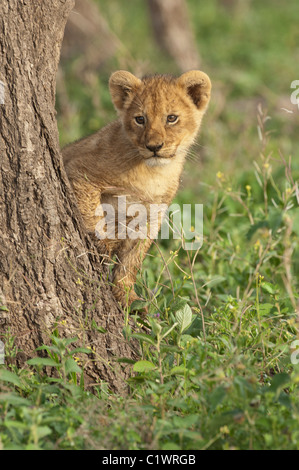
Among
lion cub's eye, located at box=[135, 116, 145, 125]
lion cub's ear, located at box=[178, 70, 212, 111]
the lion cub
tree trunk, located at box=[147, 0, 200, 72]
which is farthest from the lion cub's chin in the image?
tree trunk, located at box=[147, 0, 200, 72]

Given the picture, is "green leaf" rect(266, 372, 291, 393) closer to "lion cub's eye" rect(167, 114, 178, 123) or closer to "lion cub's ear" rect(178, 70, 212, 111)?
"lion cub's eye" rect(167, 114, 178, 123)

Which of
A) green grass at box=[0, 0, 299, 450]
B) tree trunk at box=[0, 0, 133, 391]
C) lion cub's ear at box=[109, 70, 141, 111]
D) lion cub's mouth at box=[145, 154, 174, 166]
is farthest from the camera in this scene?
lion cub's ear at box=[109, 70, 141, 111]

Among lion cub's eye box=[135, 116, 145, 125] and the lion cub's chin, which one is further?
lion cub's eye box=[135, 116, 145, 125]

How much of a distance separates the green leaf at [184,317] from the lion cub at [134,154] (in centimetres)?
74

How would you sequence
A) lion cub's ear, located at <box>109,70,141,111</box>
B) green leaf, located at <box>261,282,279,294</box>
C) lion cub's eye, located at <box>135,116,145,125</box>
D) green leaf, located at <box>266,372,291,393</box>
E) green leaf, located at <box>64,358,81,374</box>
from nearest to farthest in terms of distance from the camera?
green leaf, located at <box>266,372,291,393</box>, green leaf, located at <box>64,358,81,374</box>, green leaf, located at <box>261,282,279,294</box>, lion cub's eye, located at <box>135,116,145,125</box>, lion cub's ear, located at <box>109,70,141,111</box>

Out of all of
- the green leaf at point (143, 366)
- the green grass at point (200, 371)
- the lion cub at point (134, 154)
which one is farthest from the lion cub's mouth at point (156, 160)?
the green leaf at point (143, 366)

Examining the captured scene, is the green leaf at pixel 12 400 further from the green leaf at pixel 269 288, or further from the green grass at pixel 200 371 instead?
the green leaf at pixel 269 288

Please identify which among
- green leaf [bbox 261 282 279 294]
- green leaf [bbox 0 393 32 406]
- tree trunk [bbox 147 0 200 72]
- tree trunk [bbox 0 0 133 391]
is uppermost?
tree trunk [bbox 147 0 200 72]

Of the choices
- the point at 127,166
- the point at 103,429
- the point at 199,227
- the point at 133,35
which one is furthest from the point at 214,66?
the point at 103,429

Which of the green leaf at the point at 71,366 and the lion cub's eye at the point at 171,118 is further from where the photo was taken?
the lion cub's eye at the point at 171,118

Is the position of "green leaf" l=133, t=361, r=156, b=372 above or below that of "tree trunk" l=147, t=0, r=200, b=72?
below

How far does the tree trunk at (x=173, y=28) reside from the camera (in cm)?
1199

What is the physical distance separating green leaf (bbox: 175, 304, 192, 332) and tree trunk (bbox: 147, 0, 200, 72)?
8.97m

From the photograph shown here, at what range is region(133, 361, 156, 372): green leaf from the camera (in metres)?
3.36
